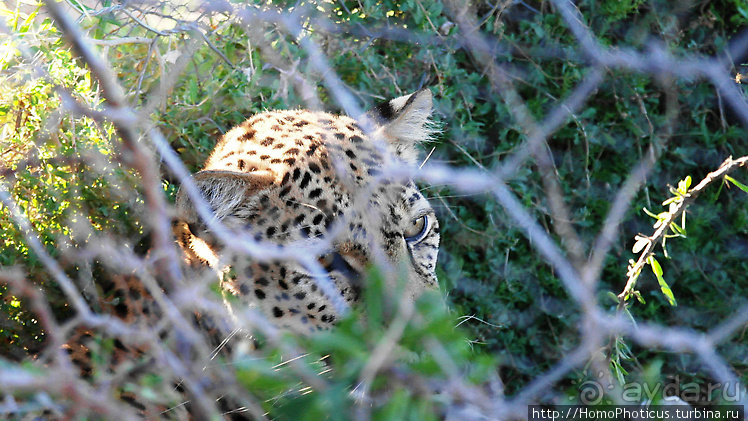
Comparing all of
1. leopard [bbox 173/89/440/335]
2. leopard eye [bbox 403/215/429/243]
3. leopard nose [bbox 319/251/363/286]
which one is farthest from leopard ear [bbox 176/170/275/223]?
leopard eye [bbox 403/215/429/243]

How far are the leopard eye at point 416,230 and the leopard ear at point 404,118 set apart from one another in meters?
0.34

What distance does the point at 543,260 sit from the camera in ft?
10.7

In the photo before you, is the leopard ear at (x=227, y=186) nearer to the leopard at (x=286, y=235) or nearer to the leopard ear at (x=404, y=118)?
the leopard at (x=286, y=235)

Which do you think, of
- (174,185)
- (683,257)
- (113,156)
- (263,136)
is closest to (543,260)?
(683,257)

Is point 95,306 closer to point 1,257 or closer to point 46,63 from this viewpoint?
point 1,257

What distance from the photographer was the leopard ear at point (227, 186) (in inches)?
82.3

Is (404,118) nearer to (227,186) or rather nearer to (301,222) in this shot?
(301,222)

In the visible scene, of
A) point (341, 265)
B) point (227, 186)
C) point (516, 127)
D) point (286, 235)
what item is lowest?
point (516, 127)

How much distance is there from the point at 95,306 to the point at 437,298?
185 centimetres

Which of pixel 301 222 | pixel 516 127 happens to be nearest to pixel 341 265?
pixel 301 222

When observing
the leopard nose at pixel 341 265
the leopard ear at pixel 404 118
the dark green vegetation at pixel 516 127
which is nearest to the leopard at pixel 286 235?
the leopard nose at pixel 341 265

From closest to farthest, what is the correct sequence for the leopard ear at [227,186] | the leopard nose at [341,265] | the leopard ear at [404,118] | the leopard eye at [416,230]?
the leopard ear at [227,186], the leopard nose at [341,265], the leopard eye at [416,230], the leopard ear at [404,118]

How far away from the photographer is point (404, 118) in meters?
2.65

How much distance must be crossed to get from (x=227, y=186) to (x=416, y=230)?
2.52 ft
